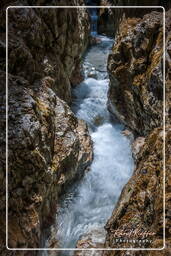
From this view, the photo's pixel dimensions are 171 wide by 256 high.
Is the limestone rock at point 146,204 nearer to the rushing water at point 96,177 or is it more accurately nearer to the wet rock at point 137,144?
the rushing water at point 96,177

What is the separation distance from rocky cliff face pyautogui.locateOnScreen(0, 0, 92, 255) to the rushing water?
1.05 ft

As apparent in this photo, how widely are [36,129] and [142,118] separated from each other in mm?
2947

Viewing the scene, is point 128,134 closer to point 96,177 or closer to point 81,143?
point 81,143

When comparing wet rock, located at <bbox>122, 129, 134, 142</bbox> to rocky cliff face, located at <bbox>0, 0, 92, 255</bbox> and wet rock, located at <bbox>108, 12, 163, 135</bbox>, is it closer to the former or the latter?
wet rock, located at <bbox>108, 12, 163, 135</bbox>

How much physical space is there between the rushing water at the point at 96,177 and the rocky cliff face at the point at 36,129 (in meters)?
0.32

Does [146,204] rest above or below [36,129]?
below

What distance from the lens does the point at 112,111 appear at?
869 cm

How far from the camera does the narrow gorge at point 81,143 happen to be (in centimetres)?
339

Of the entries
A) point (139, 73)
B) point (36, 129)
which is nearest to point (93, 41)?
point (139, 73)

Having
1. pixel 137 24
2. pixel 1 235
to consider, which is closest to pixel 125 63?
pixel 137 24

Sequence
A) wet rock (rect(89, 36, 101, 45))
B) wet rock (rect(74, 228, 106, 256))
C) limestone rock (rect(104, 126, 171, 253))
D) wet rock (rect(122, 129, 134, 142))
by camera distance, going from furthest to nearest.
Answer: wet rock (rect(89, 36, 101, 45))
wet rock (rect(122, 129, 134, 142))
wet rock (rect(74, 228, 106, 256))
limestone rock (rect(104, 126, 171, 253))

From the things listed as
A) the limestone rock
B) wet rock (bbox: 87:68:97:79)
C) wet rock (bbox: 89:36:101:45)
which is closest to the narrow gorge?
the limestone rock

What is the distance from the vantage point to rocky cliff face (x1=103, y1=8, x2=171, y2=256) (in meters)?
3.04

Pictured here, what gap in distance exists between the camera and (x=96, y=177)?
6785 millimetres
